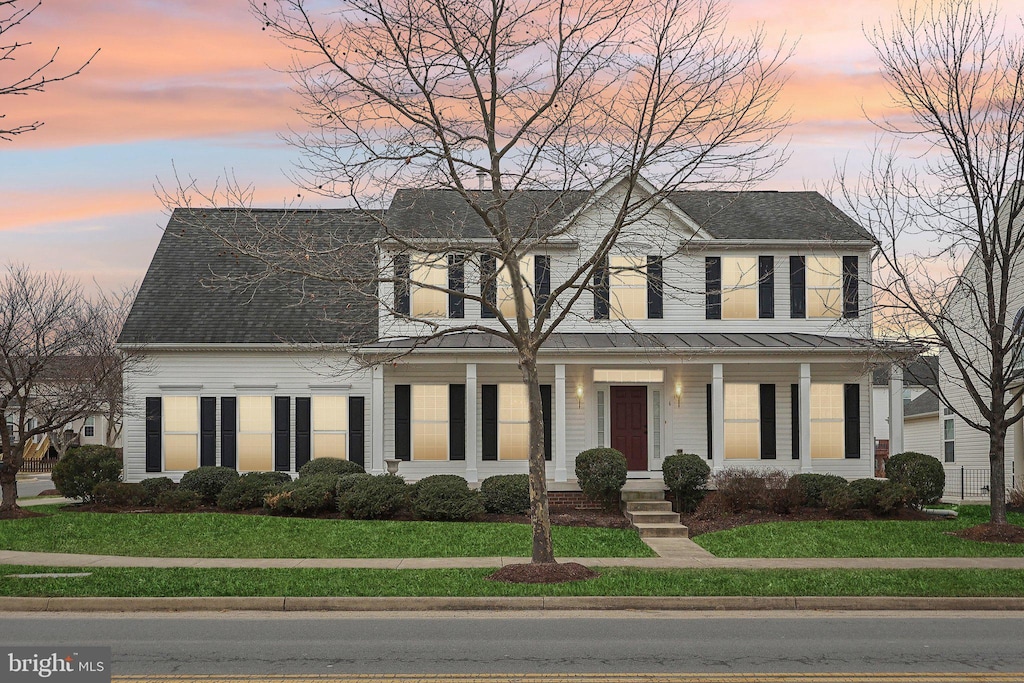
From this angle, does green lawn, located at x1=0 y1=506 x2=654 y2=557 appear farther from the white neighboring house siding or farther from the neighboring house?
the neighboring house

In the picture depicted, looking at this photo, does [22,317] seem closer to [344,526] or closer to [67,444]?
[344,526]

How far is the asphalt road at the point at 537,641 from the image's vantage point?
30.7 ft

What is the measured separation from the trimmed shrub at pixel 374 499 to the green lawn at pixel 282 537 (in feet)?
1.26

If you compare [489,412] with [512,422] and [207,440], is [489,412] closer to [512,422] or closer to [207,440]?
[512,422]

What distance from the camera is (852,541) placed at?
18.6 m

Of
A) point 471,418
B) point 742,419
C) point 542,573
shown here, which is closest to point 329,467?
point 471,418

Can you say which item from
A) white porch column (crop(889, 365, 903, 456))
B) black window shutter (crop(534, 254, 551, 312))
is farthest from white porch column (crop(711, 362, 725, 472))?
black window shutter (crop(534, 254, 551, 312))

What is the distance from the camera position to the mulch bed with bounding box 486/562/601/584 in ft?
46.5

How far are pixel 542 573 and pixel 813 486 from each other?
10358 millimetres

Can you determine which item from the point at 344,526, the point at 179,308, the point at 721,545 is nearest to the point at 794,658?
the point at 721,545

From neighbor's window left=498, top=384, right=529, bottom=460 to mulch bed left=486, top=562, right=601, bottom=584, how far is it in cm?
1105

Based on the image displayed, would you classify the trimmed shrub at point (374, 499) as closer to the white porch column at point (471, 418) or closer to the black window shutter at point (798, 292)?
the white porch column at point (471, 418)

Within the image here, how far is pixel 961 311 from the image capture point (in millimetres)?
32844

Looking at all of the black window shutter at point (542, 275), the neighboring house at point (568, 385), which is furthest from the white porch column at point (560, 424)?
the black window shutter at point (542, 275)
